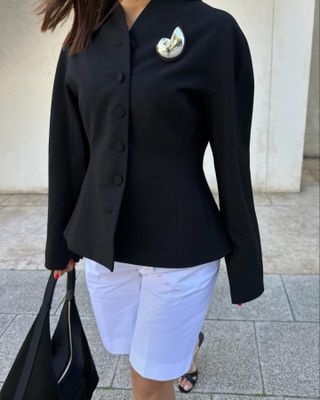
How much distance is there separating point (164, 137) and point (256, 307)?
2059 mm

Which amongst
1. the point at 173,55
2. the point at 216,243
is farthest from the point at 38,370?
the point at 173,55

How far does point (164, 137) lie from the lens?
1.34m

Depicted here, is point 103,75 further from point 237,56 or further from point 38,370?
point 38,370

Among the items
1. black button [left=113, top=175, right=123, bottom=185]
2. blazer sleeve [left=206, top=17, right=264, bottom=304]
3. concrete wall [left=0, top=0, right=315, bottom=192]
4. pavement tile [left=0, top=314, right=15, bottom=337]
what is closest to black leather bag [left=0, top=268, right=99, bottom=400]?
black button [left=113, top=175, right=123, bottom=185]

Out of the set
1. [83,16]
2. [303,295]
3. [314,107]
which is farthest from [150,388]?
[314,107]

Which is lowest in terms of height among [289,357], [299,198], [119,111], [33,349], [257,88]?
[299,198]

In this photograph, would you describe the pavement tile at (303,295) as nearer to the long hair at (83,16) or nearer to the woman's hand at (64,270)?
the woman's hand at (64,270)

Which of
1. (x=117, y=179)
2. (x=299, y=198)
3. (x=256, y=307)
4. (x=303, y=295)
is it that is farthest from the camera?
(x=299, y=198)

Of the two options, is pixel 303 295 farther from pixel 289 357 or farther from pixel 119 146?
pixel 119 146

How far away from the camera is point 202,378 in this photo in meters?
2.46

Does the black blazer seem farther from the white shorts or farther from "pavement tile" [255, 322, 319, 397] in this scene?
"pavement tile" [255, 322, 319, 397]

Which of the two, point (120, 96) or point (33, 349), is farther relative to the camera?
point (33, 349)

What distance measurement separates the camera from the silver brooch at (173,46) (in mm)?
1283

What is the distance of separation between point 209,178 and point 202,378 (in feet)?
10.6
